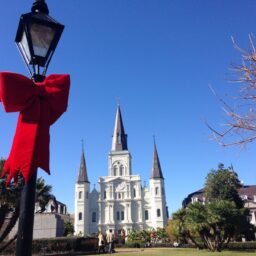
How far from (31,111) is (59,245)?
2401 centimetres

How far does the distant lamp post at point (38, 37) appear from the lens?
11.4 feet

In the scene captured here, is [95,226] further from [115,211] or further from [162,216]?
[162,216]

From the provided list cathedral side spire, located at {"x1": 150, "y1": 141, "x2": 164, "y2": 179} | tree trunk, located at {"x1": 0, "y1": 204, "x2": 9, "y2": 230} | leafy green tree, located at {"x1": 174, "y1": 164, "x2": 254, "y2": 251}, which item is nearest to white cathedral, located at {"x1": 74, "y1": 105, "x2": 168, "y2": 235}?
cathedral side spire, located at {"x1": 150, "y1": 141, "x2": 164, "y2": 179}

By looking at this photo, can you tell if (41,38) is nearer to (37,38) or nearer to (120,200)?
(37,38)

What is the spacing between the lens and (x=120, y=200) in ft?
255

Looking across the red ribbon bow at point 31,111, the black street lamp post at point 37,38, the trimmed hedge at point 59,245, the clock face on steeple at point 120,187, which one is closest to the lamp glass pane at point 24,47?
the black street lamp post at point 37,38

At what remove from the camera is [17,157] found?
349cm

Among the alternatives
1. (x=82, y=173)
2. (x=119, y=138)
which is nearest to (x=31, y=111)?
(x=82, y=173)

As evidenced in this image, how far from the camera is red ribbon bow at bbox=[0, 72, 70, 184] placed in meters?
3.41

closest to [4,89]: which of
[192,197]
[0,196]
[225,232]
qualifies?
[0,196]

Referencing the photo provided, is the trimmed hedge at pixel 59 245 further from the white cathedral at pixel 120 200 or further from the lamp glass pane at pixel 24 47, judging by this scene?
the white cathedral at pixel 120 200

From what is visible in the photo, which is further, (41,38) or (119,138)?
(119,138)

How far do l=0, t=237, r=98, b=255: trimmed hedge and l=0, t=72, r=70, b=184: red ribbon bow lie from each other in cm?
2224

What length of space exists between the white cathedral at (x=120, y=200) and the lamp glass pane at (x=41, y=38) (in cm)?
7214
